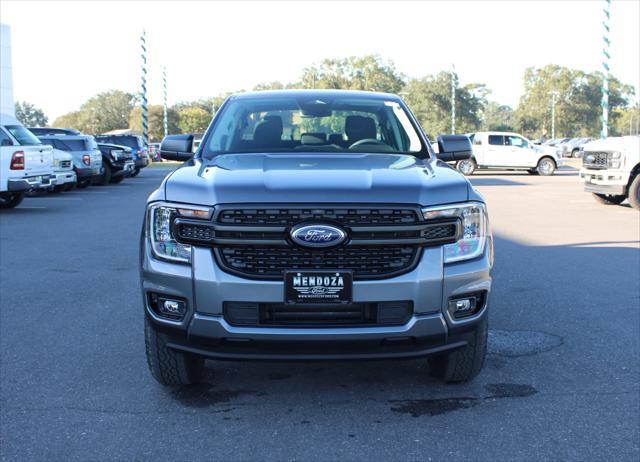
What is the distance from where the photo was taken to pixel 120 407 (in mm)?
4156

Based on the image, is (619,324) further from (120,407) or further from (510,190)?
Result: (510,190)

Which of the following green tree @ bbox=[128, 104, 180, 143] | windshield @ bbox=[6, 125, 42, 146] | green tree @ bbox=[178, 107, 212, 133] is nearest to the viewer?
windshield @ bbox=[6, 125, 42, 146]

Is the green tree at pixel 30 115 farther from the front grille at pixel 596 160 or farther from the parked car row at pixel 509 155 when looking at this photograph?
the front grille at pixel 596 160

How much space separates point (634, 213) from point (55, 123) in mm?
149655

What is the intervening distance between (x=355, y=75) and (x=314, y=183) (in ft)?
354

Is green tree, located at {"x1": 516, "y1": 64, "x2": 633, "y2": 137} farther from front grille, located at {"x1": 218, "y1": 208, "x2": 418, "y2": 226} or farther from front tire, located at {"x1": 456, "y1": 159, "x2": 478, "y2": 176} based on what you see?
front grille, located at {"x1": 218, "y1": 208, "x2": 418, "y2": 226}

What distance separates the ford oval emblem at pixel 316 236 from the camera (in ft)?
12.2

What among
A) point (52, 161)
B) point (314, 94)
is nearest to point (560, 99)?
point (52, 161)

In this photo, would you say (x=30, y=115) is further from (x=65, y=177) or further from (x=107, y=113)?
(x=65, y=177)

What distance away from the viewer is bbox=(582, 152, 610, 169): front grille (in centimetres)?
1520

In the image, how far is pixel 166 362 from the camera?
166 inches

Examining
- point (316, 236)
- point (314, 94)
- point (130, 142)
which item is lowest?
point (316, 236)

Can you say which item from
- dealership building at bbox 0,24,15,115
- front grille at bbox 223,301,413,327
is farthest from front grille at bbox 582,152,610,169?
dealership building at bbox 0,24,15,115

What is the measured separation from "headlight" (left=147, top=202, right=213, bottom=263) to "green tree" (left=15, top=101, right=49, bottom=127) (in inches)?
6636
